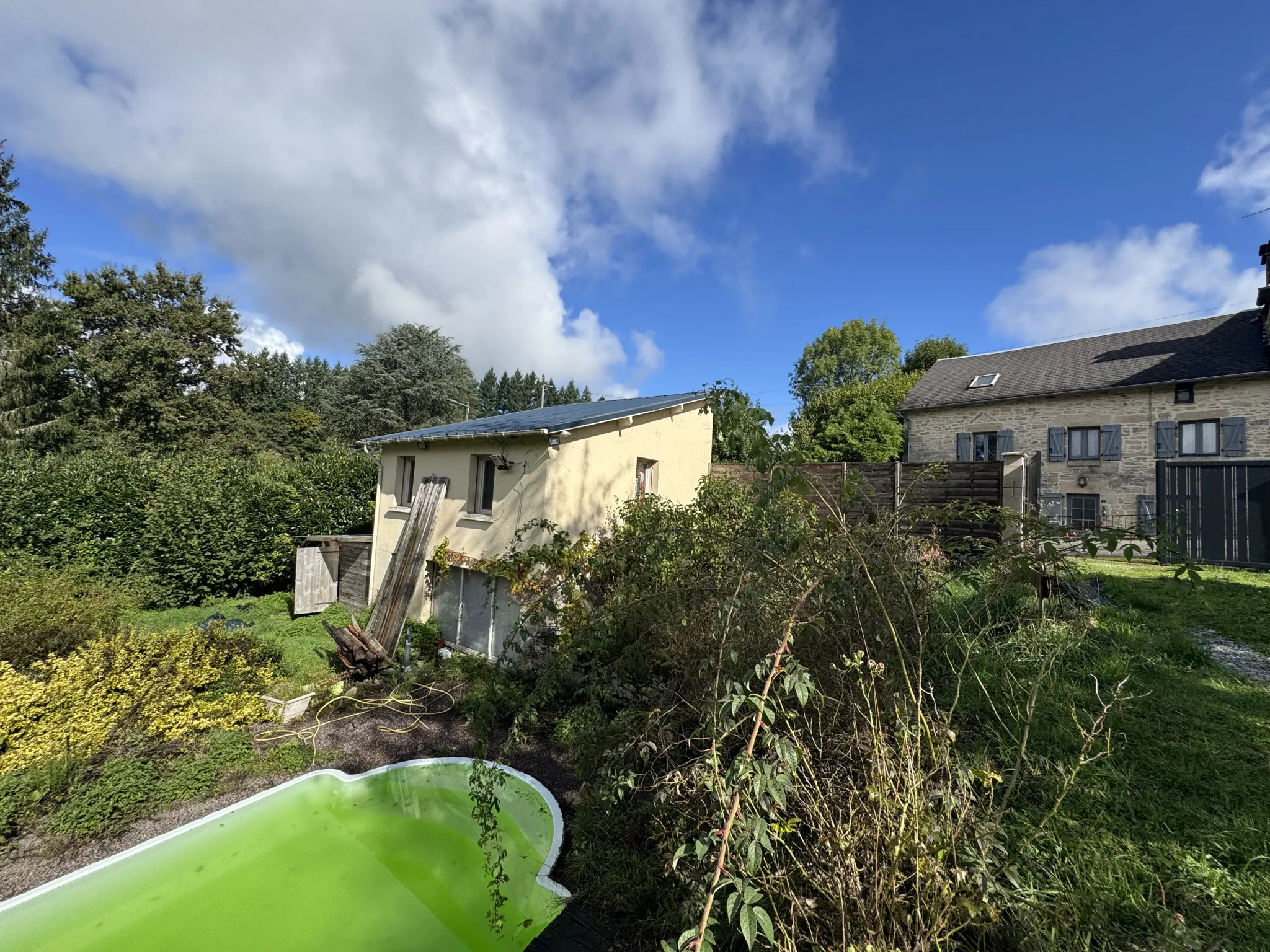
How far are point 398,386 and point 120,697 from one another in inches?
1074

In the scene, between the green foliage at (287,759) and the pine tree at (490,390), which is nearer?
the green foliage at (287,759)

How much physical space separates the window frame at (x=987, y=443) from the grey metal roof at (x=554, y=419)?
15.9 m

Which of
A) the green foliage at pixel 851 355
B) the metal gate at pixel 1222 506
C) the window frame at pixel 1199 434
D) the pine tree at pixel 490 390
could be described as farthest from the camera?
the pine tree at pixel 490 390

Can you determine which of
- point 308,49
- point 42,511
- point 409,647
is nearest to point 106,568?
point 42,511

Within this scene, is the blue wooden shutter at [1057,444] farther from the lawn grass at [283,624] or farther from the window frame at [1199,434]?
the lawn grass at [283,624]

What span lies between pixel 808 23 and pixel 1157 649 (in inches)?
356

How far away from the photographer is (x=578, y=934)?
2955 mm

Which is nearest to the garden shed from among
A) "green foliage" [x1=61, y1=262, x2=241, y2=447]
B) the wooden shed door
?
the wooden shed door

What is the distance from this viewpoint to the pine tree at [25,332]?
17312 mm

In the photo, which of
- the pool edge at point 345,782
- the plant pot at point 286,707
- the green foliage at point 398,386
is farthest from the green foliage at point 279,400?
the pool edge at point 345,782

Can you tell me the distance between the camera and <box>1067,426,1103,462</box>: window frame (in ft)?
57.4

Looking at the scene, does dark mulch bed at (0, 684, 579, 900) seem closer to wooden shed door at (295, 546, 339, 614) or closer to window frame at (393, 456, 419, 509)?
window frame at (393, 456, 419, 509)

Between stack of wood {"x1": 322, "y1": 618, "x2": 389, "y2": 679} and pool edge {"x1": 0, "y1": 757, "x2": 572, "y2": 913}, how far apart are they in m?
2.42

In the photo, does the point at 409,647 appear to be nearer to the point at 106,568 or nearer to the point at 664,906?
the point at 664,906
